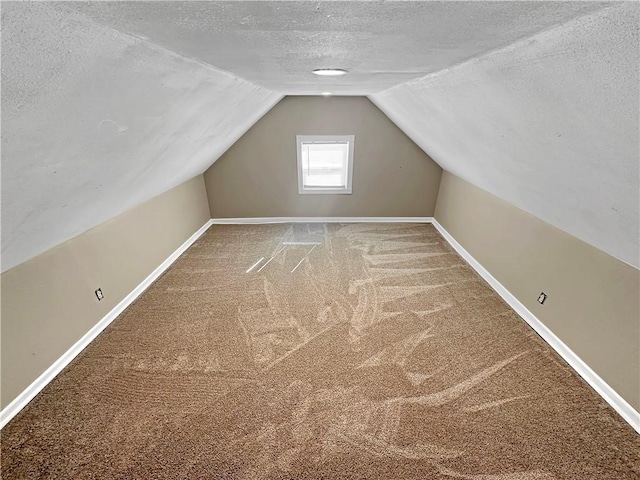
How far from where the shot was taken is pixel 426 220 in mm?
5004

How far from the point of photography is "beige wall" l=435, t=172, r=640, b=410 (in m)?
1.98

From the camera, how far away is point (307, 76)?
1.82m

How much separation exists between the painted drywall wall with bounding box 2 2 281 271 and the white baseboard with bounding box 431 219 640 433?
2.85m

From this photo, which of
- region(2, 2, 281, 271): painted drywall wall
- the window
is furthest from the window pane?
region(2, 2, 281, 271): painted drywall wall

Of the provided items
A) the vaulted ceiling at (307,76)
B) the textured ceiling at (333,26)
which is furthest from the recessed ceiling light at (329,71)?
the textured ceiling at (333,26)

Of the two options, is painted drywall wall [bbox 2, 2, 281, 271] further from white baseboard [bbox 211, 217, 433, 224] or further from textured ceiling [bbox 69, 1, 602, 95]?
white baseboard [bbox 211, 217, 433, 224]

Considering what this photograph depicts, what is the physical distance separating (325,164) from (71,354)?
3.64m

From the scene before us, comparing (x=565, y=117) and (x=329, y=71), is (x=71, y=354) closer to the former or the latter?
(x=329, y=71)

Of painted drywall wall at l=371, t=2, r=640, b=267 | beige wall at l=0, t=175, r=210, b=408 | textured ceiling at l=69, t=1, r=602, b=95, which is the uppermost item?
textured ceiling at l=69, t=1, r=602, b=95

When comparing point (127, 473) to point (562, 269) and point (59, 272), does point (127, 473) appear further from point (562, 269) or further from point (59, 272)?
point (562, 269)

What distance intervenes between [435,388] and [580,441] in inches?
31.3

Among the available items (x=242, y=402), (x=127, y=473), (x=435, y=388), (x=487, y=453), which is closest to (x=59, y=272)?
(x=127, y=473)

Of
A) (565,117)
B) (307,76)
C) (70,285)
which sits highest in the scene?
(307,76)

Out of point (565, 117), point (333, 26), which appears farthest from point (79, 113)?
point (565, 117)
